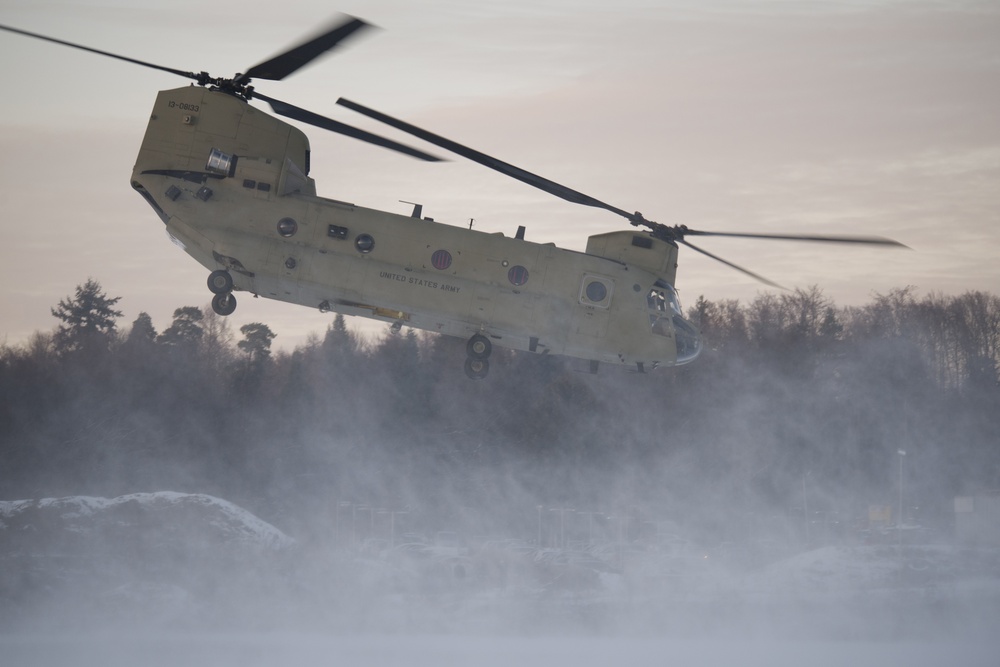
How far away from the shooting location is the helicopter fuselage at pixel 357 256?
2441 cm

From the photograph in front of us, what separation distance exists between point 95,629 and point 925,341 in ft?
163

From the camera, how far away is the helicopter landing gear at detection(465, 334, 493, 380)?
81.4ft

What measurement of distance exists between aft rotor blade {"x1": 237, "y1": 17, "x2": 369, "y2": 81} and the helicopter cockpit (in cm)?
907

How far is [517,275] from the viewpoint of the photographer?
81.7 feet

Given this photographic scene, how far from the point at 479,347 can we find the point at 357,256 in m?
3.42

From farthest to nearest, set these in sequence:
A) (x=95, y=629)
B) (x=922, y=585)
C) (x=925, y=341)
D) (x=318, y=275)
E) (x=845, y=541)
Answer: (x=925, y=341)
(x=845, y=541)
(x=922, y=585)
(x=95, y=629)
(x=318, y=275)

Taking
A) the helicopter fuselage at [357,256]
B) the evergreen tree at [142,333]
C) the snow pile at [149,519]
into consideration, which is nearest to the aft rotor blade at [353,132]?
the helicopter fuselage at [357,256]

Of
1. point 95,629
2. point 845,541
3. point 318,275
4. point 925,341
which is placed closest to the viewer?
point 318,275

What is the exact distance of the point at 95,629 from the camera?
153ft

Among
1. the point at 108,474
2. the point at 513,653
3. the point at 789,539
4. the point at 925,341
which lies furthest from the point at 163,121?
the point at 925,341

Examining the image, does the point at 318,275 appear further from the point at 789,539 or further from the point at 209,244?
the point at 789,539

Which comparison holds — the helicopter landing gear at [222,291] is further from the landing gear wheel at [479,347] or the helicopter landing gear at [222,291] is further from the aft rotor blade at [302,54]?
the landing gear wheel at [479,347]

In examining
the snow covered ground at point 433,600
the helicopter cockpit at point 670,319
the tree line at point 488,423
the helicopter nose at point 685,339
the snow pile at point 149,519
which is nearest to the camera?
the helicopter cockpit at point 670,319

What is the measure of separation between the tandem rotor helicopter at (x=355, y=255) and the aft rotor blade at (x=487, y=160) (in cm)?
7
